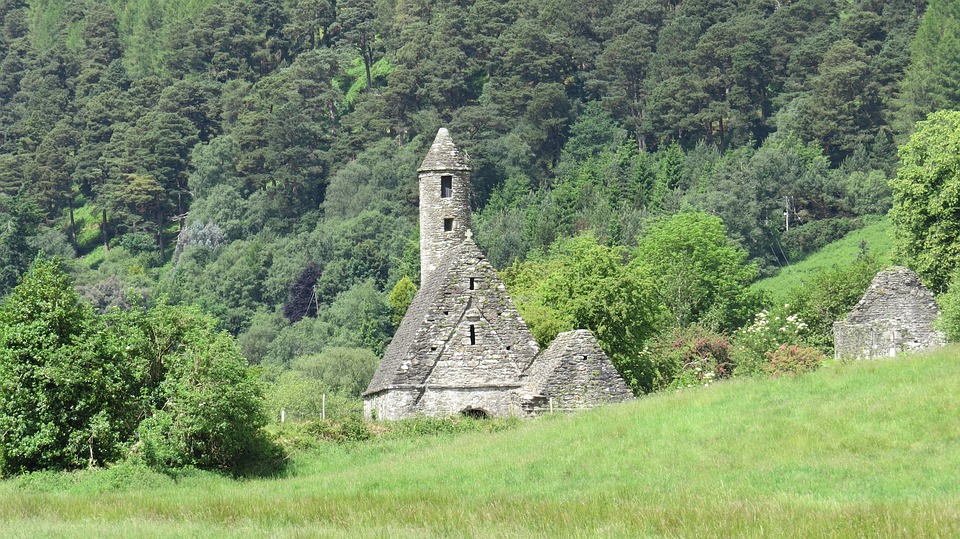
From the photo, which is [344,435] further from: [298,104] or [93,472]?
[298,104]

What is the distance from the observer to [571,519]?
2780 centimetres

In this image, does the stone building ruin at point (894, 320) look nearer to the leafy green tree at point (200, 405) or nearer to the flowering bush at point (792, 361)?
the flowering bush at point (792, 361)

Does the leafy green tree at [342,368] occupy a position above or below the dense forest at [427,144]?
below

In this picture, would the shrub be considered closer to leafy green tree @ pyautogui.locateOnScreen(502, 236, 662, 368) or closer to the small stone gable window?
leafy green tree @ pyautogui.locateOnScreen(502, 236, 662, 368)

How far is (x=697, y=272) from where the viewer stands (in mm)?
82625

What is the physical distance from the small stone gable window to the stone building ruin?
14.2 m

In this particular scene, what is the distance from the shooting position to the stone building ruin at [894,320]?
163ft

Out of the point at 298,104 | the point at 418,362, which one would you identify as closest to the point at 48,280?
the point at 418,362

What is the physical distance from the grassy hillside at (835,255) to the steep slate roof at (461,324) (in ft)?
160

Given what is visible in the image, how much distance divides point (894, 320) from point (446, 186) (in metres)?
15.7

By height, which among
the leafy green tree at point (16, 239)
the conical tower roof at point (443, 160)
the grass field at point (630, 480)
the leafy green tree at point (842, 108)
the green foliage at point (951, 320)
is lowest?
the grass field at point (630, 480)

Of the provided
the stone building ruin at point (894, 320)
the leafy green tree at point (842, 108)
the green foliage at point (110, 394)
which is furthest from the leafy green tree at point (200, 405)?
the leafy green tree at point (842, 108)

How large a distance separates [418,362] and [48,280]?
11373 mm

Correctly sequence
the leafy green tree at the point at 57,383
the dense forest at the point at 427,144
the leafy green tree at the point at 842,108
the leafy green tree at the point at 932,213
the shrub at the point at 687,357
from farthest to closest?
1. the leafy green tree at the point at 842,108
2. the dense forest at the point at 427,144
3. the leafy green tree at the point at 932,213
4. the shrub at the point at 687,357
5. the leafy green tree at the point at 57,383
